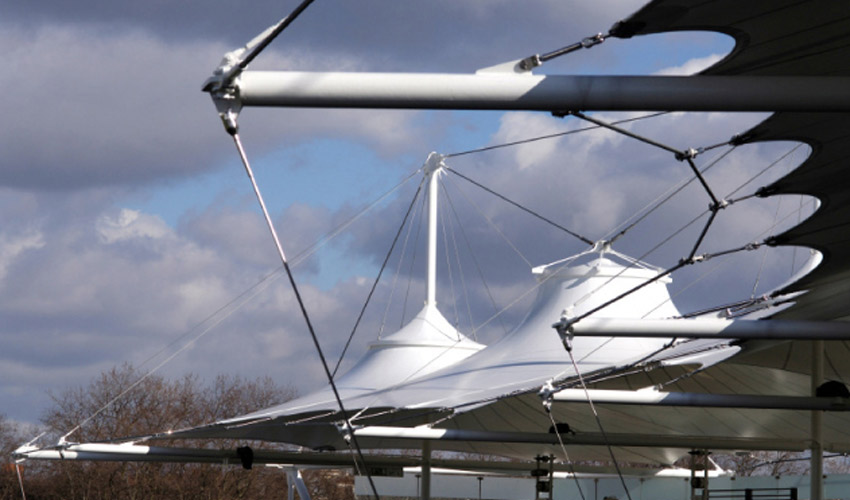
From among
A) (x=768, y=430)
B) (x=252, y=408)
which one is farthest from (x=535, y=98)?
(x=252, y=408)

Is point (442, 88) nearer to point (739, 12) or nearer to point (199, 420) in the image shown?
point (739, 12)

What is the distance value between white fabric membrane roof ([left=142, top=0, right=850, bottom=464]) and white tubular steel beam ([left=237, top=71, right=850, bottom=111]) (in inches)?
18.4

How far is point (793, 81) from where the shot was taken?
6789mm

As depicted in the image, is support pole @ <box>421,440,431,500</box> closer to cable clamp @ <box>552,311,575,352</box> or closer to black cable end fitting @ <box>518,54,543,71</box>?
cable clamp @ <box>552,311,575,352</box>

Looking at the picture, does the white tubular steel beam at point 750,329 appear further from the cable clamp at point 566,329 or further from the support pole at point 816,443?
the support pole at point 816,443

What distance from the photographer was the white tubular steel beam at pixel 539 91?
6.62m

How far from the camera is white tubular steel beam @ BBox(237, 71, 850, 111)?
6.62m

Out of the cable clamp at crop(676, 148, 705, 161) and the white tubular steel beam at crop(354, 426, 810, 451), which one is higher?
the cable clamp at crop(676, 148, 705, 161)

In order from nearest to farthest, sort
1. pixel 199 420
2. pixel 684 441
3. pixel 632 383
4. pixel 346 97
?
pixel 346 97
pixel 684 441
pixel 632 383
pixel 199 420

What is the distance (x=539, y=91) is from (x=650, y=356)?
9.85 metres

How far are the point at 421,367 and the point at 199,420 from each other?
29.2 meters

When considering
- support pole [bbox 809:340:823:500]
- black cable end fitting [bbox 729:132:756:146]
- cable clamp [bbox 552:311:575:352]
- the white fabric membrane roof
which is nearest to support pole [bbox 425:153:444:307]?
the white fabric membrane roof

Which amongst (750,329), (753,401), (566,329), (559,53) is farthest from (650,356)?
(559,53)

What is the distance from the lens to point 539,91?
263 inches
